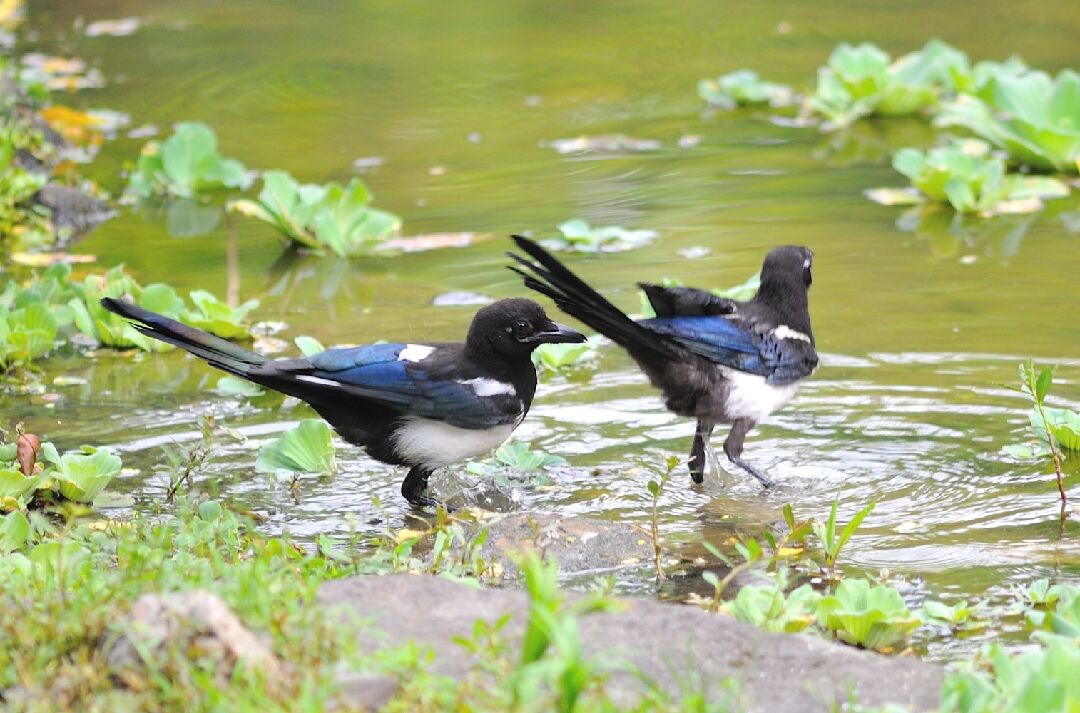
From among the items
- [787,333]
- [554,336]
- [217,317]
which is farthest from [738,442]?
[217,317]

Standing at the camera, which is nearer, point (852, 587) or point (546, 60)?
point (852, 587)

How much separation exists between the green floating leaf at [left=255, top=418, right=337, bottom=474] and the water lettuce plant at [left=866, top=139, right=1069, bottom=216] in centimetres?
465

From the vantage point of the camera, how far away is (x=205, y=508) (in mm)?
4797

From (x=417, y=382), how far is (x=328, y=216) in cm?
331

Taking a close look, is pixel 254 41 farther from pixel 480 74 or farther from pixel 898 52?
pixel 898 52

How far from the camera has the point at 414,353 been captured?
5473 millimetres

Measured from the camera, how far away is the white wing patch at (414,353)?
5430mm

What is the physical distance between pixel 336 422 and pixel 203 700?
2.49 meters

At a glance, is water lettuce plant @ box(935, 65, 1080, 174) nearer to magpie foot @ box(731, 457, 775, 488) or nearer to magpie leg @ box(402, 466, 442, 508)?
magpie foot @ box(731, 457, 775, 488)

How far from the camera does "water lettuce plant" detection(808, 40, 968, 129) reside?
10.9m

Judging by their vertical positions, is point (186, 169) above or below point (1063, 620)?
above

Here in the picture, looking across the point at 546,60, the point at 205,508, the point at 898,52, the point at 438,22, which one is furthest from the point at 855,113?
the point at 205,508

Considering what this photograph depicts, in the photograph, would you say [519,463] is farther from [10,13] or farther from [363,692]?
[10,13]

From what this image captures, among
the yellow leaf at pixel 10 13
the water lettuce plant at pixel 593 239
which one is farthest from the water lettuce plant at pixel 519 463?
the yellow leaf at pixel 10 13
